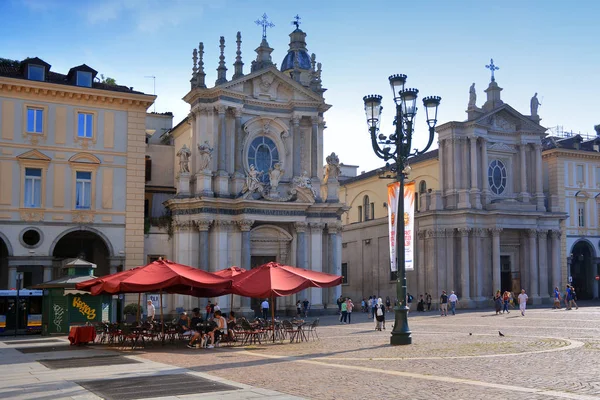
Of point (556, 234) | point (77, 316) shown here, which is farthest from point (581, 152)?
point (77, 316)

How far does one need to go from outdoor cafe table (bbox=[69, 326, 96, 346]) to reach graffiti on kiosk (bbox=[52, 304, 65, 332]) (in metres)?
5.32

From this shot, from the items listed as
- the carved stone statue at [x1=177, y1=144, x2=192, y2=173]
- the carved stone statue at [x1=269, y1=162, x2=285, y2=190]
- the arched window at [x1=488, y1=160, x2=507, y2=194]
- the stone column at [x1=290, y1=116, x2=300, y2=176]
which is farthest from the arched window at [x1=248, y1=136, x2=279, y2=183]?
the arched window at [x1=488, y1=160, x2=507, y2=194]

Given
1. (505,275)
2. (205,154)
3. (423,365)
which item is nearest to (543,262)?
(505,275)

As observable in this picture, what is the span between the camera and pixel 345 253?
7225cm

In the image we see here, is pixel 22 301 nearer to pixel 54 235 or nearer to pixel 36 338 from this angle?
pixel 36 338

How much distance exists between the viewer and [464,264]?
58.2 m

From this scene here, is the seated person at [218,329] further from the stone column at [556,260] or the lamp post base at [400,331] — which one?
the stone column at [556,260]

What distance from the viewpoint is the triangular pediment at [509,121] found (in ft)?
204

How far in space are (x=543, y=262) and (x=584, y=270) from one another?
32.3ft

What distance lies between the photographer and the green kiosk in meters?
32.8

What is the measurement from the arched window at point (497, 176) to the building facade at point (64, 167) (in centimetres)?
3227

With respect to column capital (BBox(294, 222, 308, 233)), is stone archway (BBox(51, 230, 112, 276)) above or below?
below

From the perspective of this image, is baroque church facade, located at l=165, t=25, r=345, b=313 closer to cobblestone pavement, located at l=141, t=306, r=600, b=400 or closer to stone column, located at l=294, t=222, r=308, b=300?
stone column, located at l=294, t=222, r=308, b=300

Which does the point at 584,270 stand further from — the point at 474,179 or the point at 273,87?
the point at 273,87
